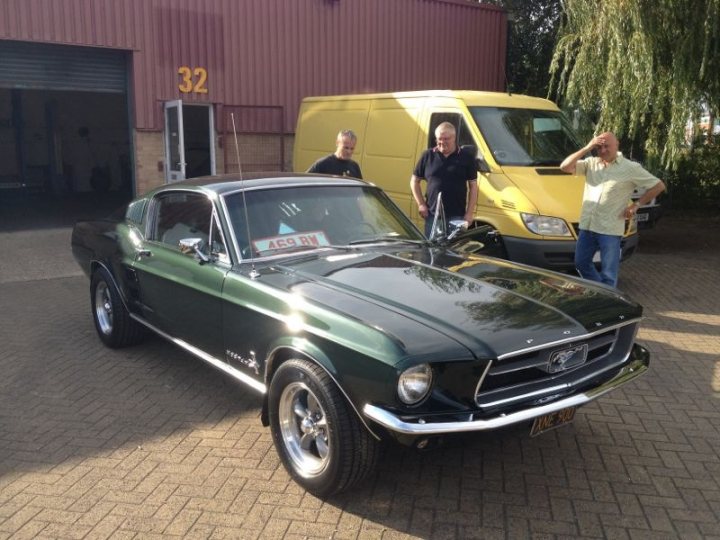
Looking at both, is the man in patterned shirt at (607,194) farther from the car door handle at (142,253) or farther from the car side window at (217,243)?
the car door handle at (142,253)

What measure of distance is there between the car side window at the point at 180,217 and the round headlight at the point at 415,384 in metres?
1.93

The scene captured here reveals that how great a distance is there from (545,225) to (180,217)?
3630 millimetres

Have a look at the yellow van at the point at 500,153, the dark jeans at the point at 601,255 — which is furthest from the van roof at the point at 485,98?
the dark jeans at the point at 601,255

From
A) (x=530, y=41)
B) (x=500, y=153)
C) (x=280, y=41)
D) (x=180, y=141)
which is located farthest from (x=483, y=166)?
(x=530, y=41)

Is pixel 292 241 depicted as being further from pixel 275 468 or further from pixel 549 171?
pixel 549 171

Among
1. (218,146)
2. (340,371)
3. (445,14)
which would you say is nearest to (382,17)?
(445,14)

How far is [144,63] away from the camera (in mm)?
11562

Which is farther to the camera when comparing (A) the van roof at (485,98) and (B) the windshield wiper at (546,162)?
(A) the van roof at (485,98)

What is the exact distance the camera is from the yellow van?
6.59m

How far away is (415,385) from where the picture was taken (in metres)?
2.87

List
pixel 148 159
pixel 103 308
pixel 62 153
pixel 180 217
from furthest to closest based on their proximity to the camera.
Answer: pixel 62 153, pixel 148 159, pixel 103 308, pixel 180 217

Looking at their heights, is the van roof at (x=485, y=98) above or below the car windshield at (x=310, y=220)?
above

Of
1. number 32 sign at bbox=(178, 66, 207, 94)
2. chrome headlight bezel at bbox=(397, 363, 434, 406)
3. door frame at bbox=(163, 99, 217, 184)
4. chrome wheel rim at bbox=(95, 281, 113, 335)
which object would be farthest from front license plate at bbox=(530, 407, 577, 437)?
number 32 sign at bbox=(178, 66, 207, 94)

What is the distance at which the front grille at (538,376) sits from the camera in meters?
3.00
